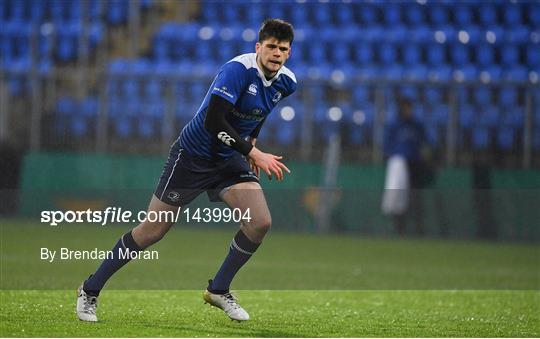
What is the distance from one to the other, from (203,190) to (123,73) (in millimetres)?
10385

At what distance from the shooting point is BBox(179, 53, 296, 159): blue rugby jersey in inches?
289

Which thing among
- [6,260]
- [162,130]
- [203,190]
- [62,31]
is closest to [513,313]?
[203,190]

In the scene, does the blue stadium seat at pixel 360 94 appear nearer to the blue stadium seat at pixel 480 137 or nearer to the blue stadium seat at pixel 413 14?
the blue stadium seat at pixel 480 137

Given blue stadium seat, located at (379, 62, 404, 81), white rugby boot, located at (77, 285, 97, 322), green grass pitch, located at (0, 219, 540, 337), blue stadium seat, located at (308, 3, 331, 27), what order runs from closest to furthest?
white rugby boot, located at (77, 285, 97, 322) < green grass pitch, located at (0, 219, 540, 337) < blue stadium seat, located at (379, 62, 404, 81) < blue stadium seat, located at (308, 3, 331, 27)

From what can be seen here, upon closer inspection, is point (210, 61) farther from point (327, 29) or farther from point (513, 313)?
point (513, 313)

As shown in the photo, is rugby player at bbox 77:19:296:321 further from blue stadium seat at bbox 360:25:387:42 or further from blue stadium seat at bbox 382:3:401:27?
blue stadium seat at bbox 382:3:401:27

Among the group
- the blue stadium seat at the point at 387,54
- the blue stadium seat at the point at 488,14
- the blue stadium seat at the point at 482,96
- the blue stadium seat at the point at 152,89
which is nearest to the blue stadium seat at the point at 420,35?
the blue stadium seat at the point at 387,54

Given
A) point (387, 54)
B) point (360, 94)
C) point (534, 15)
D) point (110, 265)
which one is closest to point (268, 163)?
point (110, 265)

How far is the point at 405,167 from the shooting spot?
1717cm

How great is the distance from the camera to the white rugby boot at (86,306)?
24.3 feet

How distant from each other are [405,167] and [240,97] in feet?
32.6

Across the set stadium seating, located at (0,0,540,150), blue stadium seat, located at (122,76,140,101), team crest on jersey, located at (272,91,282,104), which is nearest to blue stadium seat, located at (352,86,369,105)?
stadium seating, located at (0,0,540,150)

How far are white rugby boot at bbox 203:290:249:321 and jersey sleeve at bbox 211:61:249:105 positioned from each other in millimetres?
1389

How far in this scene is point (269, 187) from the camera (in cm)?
1697
